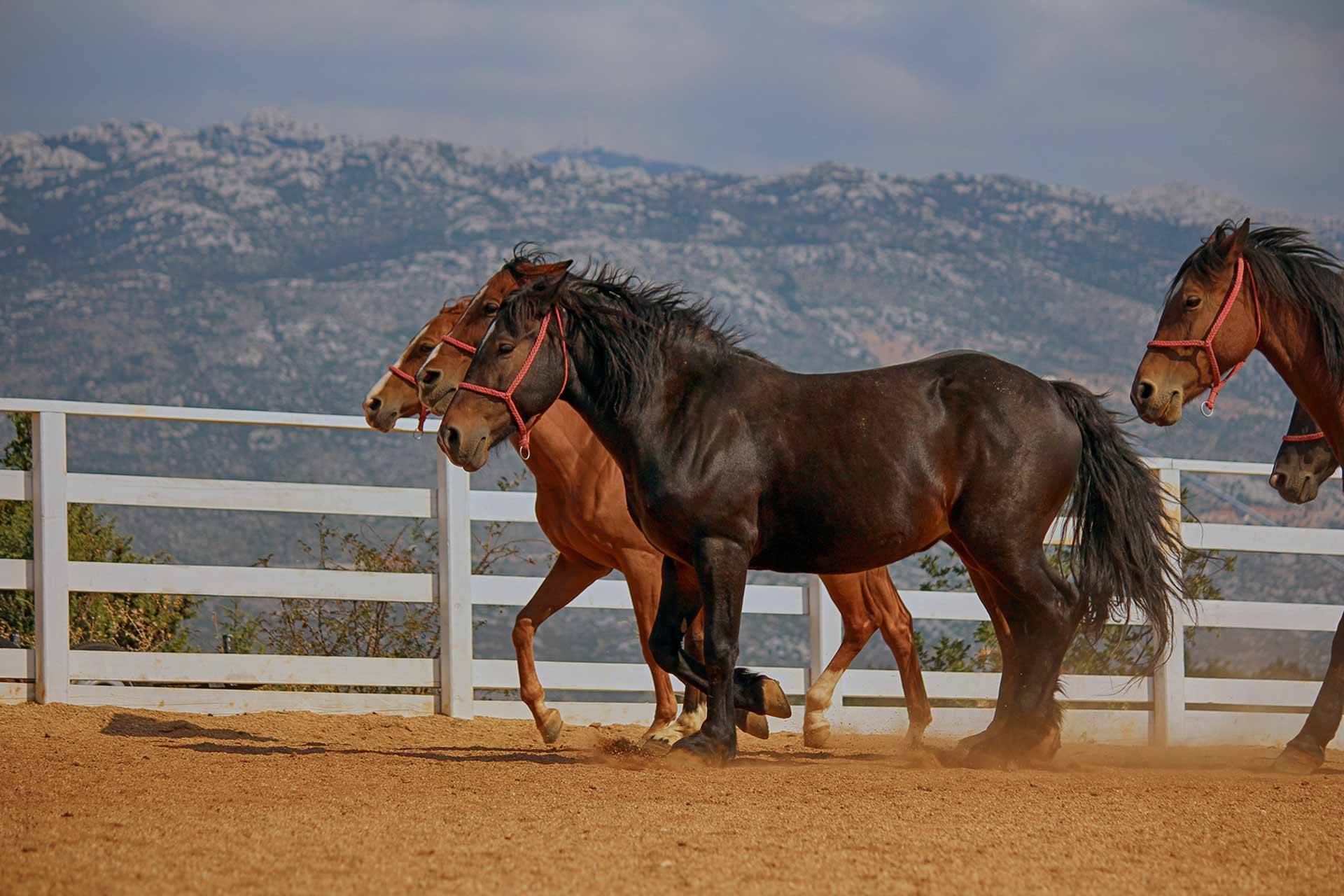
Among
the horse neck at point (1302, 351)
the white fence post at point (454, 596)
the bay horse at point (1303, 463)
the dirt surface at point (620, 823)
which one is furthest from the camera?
the white fence post at point (454, 596)

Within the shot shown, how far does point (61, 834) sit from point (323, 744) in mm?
2620

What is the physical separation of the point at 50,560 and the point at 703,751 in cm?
374

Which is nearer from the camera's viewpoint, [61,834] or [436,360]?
[61,834]

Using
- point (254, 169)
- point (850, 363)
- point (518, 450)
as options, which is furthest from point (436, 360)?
point (254, 169)

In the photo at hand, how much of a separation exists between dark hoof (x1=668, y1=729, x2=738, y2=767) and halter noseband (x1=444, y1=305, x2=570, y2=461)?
4.34 feet

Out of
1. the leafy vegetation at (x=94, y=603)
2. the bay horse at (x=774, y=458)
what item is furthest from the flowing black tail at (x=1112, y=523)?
the leafy vegetation at (x=94, y=603)

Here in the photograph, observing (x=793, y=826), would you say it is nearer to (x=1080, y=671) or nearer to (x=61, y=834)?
(x=61, y=834)

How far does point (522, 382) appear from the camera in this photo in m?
5.02

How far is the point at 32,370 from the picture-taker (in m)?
48.7

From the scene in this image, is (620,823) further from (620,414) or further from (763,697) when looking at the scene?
(620,414)

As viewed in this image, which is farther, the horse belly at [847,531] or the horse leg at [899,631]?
the horse leg at [899,631]

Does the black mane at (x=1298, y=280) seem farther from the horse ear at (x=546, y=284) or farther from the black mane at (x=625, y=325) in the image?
the horse ear at (x=546, y=284)

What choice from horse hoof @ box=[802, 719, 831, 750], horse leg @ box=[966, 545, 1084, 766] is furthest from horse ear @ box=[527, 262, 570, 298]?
horse hoof @ box=[802, 719, 831, 750]

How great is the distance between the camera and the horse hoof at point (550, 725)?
6223 mm
